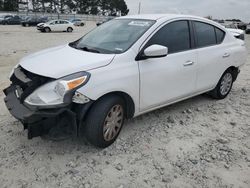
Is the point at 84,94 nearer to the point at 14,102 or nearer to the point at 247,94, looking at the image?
the point at 14,102

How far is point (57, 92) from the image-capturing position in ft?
11.0

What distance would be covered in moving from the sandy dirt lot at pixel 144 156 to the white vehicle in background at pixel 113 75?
334mm

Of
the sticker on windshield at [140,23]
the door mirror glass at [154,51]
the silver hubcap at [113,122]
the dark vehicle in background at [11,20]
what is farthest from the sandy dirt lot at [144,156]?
the dark vehicle in background at [11,20]

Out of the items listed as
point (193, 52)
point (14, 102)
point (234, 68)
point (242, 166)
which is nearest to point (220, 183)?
point (242, 166)

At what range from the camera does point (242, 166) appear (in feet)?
11.8

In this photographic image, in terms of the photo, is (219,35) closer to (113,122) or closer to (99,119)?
(113,122)

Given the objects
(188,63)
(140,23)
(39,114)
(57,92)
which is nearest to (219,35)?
(188,63)

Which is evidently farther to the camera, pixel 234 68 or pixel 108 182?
pixel 234 68

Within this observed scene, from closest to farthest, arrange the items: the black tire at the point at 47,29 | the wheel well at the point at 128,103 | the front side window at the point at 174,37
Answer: the wheel well at the point at 128,103
the front side window at the point at 174,37
the black tire at the point at 47,29

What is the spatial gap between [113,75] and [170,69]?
3.54 feet

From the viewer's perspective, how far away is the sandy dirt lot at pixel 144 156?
3268 mm

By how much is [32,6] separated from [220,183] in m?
94.8

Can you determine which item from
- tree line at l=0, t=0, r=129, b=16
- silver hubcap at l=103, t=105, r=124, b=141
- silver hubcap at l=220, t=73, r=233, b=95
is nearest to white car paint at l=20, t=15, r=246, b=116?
silver hubcap at l=103, t=105, r=124, b=141

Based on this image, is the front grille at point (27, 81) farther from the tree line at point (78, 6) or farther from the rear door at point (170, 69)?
the tree line at point (78, 6)
